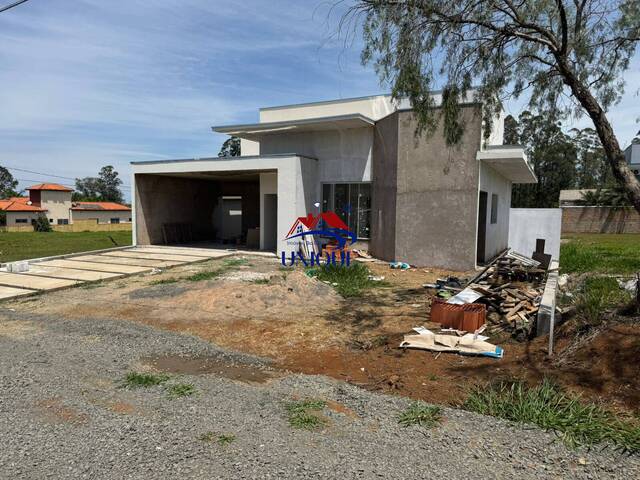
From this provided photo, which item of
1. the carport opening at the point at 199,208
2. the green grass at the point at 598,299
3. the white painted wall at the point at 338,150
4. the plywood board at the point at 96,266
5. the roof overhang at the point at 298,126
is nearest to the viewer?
the green grass at the point at 598,299

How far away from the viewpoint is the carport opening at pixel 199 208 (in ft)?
65.5

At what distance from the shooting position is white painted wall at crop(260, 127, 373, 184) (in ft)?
54.3

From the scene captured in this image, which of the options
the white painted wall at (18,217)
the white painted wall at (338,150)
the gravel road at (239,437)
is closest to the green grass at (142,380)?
the gravel road at (239,437)

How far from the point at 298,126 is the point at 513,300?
11135 millimetres

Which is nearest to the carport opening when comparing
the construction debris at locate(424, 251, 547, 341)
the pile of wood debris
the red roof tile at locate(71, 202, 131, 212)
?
the pile of wood debris

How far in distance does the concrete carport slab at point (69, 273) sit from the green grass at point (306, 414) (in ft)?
30.2

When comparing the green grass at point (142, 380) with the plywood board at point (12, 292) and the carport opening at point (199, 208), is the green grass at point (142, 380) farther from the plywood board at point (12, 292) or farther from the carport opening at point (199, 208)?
the carport opening at point (199, 208)

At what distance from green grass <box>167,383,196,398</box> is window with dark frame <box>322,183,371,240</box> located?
40.9 feet

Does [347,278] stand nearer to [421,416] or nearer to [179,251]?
[421,416]

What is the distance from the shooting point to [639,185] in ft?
20.1

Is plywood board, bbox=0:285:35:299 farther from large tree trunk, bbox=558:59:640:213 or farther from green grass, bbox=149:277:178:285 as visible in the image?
large tree trunk, bbox=558:59:640:213

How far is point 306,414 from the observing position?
163 inches

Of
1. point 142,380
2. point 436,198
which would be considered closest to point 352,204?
point 436,198

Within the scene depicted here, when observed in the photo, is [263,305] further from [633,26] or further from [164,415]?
[633,26]
